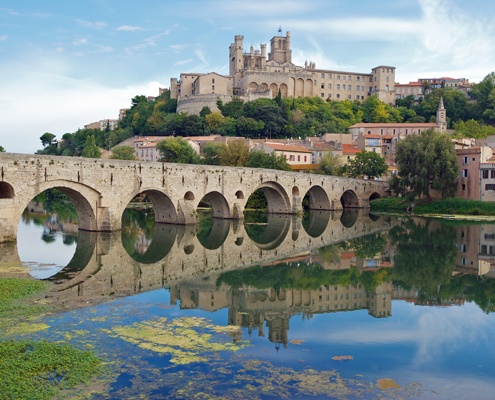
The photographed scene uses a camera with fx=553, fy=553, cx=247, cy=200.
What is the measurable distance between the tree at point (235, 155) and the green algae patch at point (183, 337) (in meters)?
44.7

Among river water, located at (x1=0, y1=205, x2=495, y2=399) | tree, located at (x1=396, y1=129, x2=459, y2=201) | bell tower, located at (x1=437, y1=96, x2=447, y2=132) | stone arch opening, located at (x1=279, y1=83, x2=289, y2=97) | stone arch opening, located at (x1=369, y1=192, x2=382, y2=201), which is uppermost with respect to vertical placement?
stone arch opening, located at (x1=279, y1=83, x2=289, y2=97)

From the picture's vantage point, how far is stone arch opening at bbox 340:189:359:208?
6278 cm

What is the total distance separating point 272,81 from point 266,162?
5432 centimetres

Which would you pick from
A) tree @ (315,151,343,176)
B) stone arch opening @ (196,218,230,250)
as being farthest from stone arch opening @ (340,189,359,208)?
stone arch opening @ (196,218,230,250)

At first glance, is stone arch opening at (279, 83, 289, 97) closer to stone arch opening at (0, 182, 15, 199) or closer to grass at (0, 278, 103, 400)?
stone arch opening at (0, 182, 15, 199)

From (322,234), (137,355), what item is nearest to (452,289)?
(137,355)

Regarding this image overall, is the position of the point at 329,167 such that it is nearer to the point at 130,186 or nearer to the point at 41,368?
the point at 130,186

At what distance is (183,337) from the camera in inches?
542

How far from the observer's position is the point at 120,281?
20.4m

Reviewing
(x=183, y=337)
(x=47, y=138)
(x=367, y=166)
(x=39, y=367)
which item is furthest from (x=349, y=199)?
(x=47, y=138)

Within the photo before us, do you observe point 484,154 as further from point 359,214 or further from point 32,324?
point 32,324

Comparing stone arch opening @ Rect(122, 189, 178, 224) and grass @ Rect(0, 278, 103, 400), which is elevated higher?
stone arch opening @ Rect(122, 189, 178, 224)

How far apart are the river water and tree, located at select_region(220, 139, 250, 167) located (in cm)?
2630

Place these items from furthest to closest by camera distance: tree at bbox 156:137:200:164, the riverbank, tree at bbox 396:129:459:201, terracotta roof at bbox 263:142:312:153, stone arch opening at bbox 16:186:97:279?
terracotta roof at bbox 263:142:312:153 → tree at bbox 156:137:200:164 → tree at bbox 396:129:459:201 → the riverbank → stone arch opening at bbox 16:186:97:279
